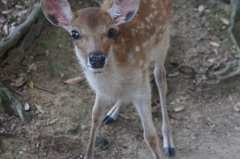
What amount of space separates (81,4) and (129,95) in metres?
2.26

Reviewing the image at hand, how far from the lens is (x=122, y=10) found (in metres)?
3.93

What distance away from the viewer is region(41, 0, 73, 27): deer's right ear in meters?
3.84

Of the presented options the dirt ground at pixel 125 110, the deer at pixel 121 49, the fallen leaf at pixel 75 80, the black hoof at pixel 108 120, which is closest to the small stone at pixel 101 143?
the dirt ground at pixel 125 110

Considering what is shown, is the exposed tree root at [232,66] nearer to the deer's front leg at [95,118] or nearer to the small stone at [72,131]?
the deer's front leg at [95,118]

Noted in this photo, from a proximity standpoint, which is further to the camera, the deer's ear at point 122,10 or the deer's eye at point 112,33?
the deer's ear at point 122,10

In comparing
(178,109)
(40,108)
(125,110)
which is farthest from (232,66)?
(40,108)

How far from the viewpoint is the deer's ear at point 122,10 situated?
3.93 metres

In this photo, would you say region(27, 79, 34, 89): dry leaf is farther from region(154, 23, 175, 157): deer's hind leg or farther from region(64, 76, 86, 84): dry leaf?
region(154, 23, 175, 157): deer's hind leg

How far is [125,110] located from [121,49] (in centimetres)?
148

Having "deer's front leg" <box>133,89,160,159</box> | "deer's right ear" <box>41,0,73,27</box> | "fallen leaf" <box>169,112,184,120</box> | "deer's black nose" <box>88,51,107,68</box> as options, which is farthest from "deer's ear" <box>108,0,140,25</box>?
"fallen leaf" <box>169,112,184,120</box>

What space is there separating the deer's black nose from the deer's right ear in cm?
62

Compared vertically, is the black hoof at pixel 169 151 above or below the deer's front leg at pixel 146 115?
below

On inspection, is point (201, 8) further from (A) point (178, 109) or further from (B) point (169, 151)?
(B) point (169, 151)

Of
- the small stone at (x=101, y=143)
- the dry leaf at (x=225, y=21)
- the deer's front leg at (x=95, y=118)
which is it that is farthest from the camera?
the dry leaf at (x=225, y=21)
